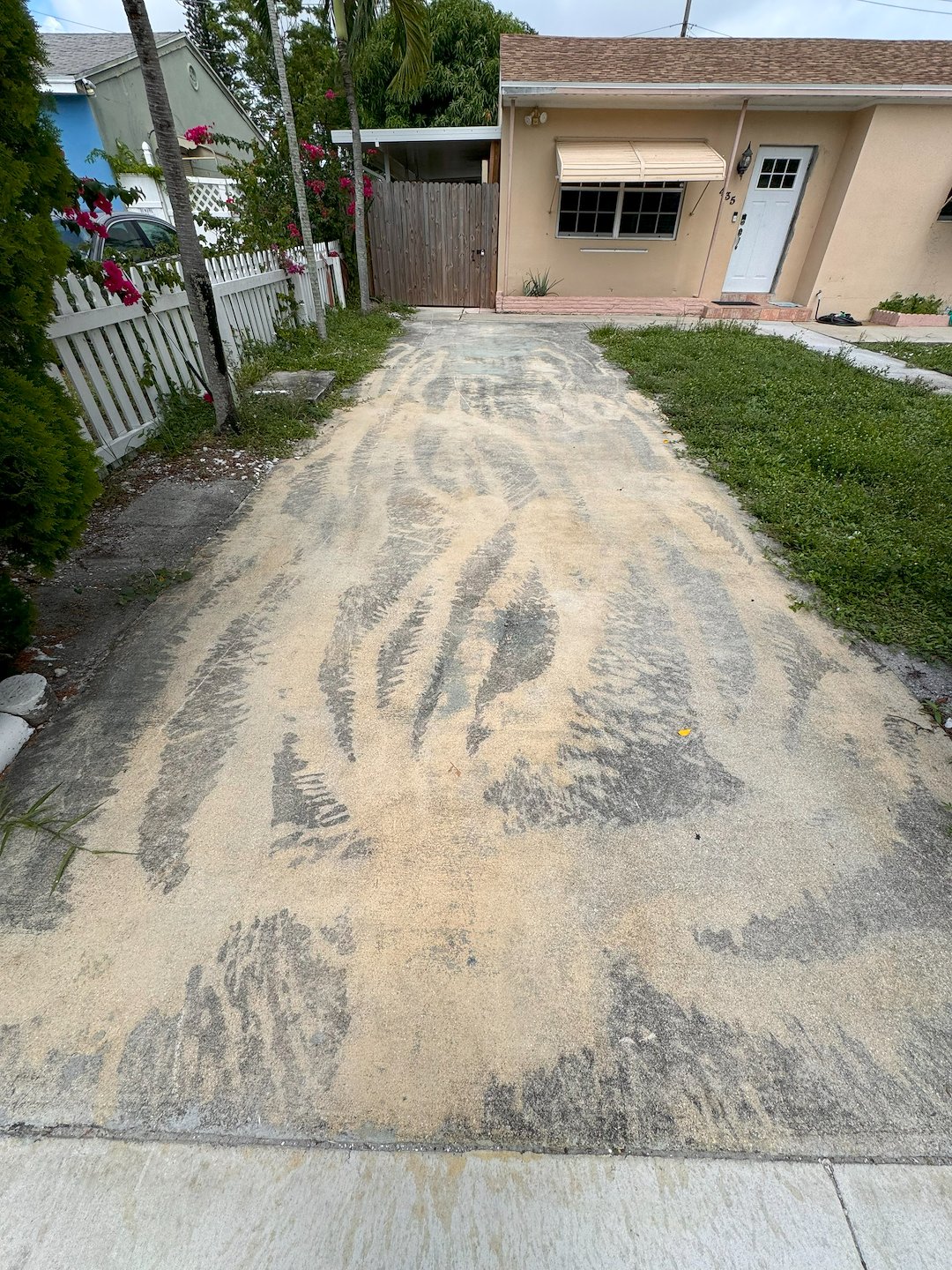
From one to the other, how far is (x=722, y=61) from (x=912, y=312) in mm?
5075

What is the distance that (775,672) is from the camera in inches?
92.0

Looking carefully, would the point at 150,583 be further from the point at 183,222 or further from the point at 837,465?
the point at 837,465

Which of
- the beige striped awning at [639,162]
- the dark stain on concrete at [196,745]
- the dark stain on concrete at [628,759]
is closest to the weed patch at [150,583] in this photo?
the dark stain on concrete at [196,745]

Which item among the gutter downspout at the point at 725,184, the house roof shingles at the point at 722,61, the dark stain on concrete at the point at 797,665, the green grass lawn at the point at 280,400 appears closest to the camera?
the dark stain on concrete at the point at 797,665

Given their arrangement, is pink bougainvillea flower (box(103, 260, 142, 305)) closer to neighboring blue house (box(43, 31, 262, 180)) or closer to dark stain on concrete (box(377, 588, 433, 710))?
dark stain on concrete (box(377, 588, 433, 710))

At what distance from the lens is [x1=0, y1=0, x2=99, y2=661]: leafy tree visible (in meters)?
1.79

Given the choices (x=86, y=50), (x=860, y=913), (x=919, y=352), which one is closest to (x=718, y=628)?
(x=860, y=913)

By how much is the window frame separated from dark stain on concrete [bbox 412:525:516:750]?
9.13m

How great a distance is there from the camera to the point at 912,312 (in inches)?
374

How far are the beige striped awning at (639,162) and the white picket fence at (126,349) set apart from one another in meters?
5.92

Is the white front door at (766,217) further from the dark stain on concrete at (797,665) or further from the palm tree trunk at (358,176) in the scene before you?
the dark stain on concrete at (797,665)

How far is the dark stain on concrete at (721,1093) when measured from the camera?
1.15m

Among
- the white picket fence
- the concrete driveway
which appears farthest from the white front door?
the concrete driveway

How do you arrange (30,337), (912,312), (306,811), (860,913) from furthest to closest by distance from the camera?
(912,312)
(30,337)
(306,811)
(860,913)
